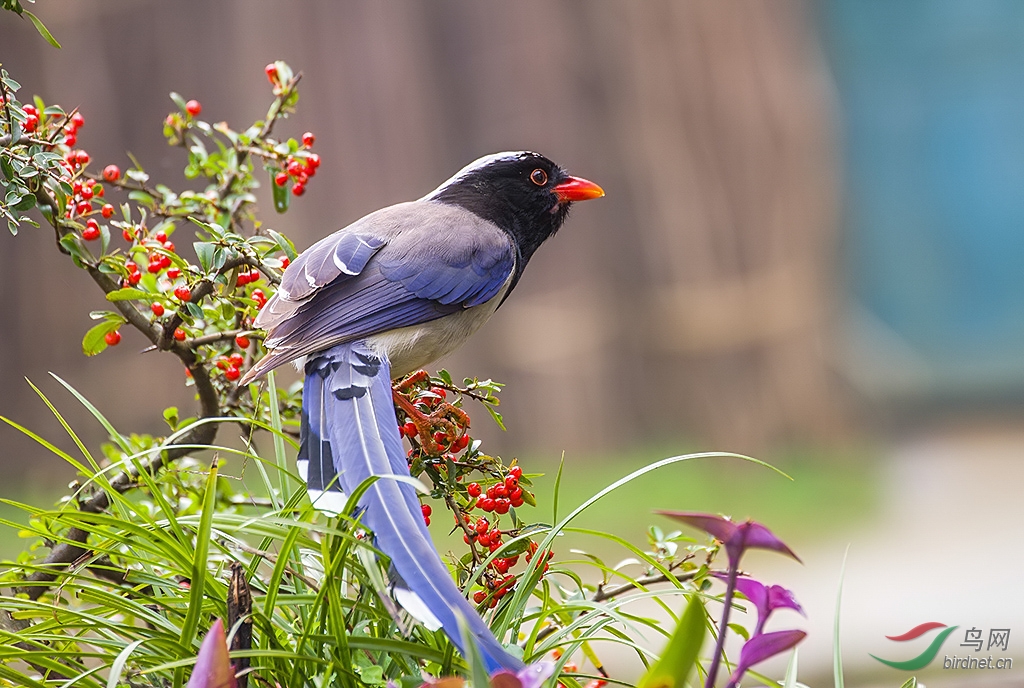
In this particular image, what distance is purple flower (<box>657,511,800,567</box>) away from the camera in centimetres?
78

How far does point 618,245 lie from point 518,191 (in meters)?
2.90

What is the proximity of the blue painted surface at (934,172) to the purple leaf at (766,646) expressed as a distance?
5.56 metres

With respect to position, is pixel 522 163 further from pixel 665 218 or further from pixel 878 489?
pixel 878 489

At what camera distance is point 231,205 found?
170cm

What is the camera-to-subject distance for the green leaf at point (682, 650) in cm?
76

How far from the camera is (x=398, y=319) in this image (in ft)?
5.75

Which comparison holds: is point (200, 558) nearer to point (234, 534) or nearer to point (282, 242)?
point (234, 534)

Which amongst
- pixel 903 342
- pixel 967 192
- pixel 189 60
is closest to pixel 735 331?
pixel 903 342

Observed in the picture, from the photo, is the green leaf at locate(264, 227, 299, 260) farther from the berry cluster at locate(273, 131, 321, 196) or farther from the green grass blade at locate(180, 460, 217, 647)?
the green grass blade at locate(180, 460, 217, 647)

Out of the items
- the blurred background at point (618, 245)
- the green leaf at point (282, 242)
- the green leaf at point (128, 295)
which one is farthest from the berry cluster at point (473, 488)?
the blurred background at point (618, 245)

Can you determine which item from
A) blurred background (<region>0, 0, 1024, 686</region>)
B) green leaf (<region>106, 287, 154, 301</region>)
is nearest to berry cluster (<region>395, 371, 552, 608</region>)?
green leaf (<region>106, 287, 154, 301</region>)

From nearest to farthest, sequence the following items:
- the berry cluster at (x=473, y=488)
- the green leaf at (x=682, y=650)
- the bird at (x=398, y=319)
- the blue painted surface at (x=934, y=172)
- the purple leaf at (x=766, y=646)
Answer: the green leaf at (x=682, y=650)
the purple leaf at (x=766, y=646)
the bird at (x=398, y=319)
the berry cluster at (x=473, y=488)
the blue painted surface at (x=934, y=172)

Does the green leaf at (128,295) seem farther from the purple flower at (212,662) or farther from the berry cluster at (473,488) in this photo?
the purple flower at (212,662)

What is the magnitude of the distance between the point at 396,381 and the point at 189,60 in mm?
3189
